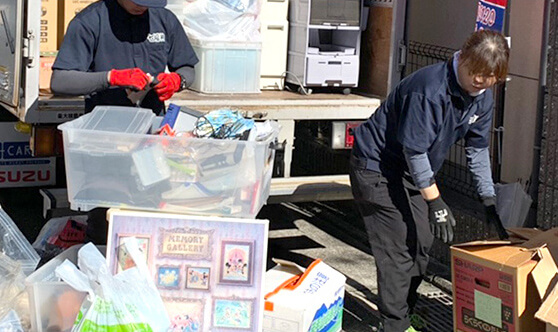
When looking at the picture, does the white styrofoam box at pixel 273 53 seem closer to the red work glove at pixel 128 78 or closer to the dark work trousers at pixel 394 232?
the dark work trousers at pixel 394 232

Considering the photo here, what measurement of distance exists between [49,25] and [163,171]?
265cm

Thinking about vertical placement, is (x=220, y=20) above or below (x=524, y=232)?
above

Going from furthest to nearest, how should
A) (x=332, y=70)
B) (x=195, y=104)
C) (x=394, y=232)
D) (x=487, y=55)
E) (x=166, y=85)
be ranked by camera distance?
(x=332, y=70), (x=195, y=104), (x=394, y=232), (x=166, y=85), (x=487, y=55)

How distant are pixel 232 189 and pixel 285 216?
352cm

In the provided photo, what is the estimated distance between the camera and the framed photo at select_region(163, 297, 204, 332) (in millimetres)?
4203

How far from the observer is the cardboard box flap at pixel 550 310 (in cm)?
408

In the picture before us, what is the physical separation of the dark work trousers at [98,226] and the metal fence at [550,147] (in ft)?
8.04

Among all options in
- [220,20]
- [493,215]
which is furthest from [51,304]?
[220,20]

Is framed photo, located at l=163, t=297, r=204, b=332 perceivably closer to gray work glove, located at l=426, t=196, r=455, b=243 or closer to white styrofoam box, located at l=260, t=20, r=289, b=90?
gray work glove, located at l=426, t=196, r=455, b=243

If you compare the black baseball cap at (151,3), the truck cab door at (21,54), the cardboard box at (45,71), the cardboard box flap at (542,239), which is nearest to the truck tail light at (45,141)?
the truck cab door at (21,54)

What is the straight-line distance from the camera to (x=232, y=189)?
410cm

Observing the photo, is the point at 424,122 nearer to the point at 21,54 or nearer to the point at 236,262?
the point at 236,262

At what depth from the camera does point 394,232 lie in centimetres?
481

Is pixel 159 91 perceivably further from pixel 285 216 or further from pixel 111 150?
pixel 285 216
